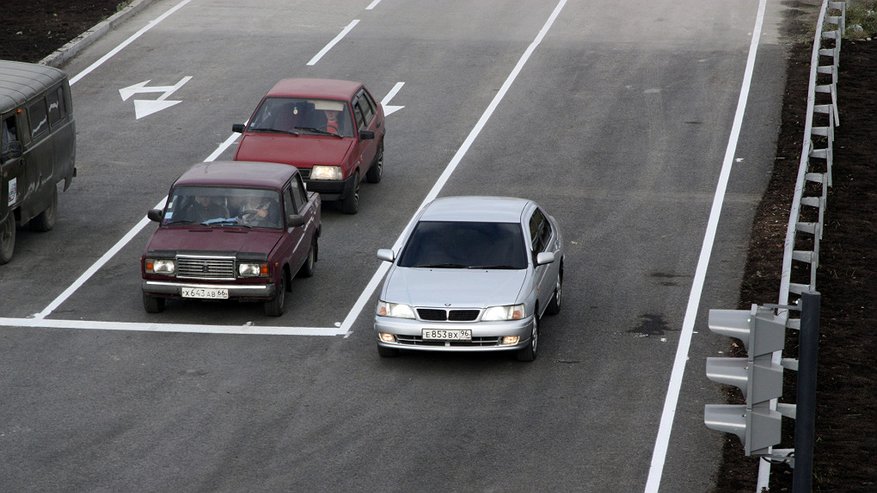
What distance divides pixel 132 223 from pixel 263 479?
9.57m

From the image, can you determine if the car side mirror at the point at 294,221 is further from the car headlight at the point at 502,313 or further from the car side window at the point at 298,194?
the car headlight at the point at 502,313

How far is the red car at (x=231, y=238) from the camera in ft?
50.8

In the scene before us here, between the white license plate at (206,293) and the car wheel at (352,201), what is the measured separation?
4.86 meters

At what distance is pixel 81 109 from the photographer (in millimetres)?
26328

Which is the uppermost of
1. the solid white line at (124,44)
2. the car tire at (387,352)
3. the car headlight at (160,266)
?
the car headlight at (160,266)

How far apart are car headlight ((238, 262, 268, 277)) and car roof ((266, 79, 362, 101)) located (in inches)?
230

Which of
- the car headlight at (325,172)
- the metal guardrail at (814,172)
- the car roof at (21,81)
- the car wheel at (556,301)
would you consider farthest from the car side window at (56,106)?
the metal guardrail at (814,172)

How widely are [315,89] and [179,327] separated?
6700 mm

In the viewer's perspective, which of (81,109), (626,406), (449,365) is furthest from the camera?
(81,109)

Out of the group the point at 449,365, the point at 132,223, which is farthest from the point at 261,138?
the point at 449,365

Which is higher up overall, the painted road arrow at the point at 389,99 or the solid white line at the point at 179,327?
the solid white line at the point at 179,327

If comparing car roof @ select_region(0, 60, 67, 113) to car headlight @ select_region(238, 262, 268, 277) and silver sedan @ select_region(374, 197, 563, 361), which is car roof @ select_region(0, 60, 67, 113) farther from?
silver sedan @ select_region(374, 197, 563, 361)

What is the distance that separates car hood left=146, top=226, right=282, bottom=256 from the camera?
15.6 m

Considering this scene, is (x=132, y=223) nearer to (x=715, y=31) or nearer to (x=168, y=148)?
(x=168, y=148)
